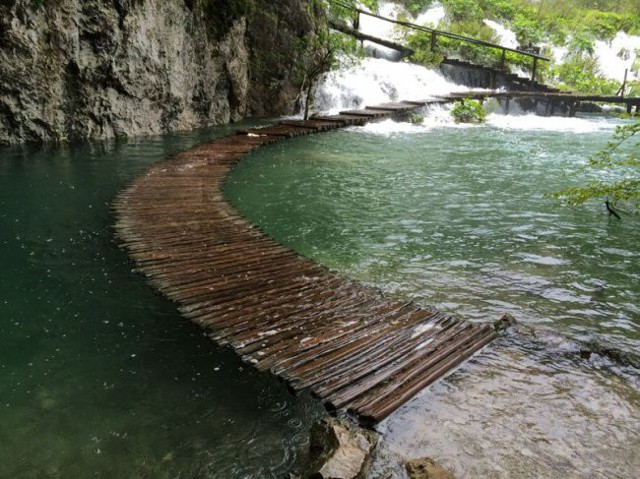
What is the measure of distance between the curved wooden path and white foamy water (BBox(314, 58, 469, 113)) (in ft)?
55.0

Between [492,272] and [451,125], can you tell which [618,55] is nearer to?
[451,125]

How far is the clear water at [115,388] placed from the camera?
2.89 metres

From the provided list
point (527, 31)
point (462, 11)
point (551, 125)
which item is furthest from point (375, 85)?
point (527, 31)

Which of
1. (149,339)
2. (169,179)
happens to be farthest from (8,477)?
(169,179)

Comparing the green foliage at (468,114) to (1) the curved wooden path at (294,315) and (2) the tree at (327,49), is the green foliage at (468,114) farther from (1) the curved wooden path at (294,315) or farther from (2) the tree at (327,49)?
(1) the curved wooden path at (294,315)

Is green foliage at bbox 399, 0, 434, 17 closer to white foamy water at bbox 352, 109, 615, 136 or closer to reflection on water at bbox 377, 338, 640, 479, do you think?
white foamy water at bbox 352, 109, 615, 136

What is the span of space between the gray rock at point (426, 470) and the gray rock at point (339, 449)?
237 mm

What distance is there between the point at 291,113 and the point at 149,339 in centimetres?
1793

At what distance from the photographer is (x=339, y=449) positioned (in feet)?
9.00

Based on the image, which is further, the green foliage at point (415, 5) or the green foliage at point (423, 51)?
the green foliage at point (415, 5)

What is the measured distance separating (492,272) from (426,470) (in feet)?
11.1

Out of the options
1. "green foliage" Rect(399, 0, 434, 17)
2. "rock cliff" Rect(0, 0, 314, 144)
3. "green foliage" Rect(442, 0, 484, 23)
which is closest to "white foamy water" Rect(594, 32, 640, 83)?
"green foliage" Rect(442, 0, 484, 23)

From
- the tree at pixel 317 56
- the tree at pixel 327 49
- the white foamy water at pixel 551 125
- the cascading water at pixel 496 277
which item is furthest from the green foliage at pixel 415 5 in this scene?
the cascading water at pixel 496 277

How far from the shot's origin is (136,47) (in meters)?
13.2
